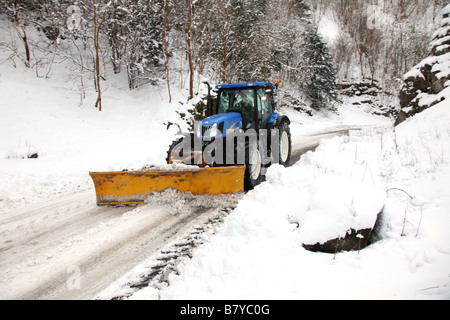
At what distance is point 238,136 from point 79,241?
3007 mm

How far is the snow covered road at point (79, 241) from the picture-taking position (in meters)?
2.19

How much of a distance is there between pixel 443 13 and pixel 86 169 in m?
12.4

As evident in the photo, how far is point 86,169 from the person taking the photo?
654 cm

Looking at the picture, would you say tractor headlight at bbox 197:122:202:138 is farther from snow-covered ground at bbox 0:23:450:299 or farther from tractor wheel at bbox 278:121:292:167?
tractor wheel at bbox 278:121:292:167

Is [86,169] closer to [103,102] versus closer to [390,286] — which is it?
[390,286]

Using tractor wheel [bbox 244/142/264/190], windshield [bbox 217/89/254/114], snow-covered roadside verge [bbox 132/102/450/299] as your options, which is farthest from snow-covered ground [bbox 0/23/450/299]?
windshield [bbox 217/89/254/114]

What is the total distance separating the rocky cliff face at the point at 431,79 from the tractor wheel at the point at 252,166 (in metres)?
6.15

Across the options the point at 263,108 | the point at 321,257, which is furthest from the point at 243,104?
the point at 321,257

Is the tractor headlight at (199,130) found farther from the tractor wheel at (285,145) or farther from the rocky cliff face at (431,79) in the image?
the rocky cliff face at (431,79)

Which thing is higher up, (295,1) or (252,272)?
(295,1)

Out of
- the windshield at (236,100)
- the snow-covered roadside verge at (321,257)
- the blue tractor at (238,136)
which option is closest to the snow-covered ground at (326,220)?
the snow-covered roadside verge at (321,257)

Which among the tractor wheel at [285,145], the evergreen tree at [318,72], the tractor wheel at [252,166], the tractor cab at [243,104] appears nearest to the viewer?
the tractor wheel at [252,166]

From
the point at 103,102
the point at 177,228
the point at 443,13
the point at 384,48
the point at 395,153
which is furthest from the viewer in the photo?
the point at 384,48

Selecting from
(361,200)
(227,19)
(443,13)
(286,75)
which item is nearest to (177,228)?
(361,200)
